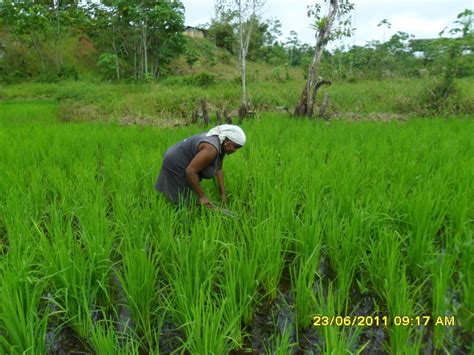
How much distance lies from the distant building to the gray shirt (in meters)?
30.7

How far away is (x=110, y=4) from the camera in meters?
19.7

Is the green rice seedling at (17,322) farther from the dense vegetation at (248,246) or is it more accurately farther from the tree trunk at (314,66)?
the tree trunk at (314,66)

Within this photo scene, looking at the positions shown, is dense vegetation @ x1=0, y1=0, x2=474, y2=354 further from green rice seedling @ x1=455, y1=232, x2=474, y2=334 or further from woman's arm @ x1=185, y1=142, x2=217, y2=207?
woman's arm @ x1=185, y1=142, x2=217, y2=207

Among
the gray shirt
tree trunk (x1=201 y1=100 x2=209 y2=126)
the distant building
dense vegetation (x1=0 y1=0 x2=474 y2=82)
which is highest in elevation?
the distant building

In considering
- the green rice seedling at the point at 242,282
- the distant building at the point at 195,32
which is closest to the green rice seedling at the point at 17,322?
the green rice seedling at the point at 242,282

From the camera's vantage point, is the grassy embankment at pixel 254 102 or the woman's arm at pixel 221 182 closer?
the woman's arm at pixel 221 182

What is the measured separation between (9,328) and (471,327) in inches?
84.5

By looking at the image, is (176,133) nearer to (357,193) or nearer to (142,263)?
(357,193)

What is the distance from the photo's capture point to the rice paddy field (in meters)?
1.60

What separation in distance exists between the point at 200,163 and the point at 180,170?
13.1 inches

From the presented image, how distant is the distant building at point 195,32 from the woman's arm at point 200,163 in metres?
31.0

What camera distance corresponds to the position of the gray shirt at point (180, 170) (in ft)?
9.24

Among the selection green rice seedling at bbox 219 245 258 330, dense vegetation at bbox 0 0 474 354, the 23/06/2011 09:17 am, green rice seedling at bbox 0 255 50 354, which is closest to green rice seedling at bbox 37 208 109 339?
dense vegetation at bbox 0 0 474 354

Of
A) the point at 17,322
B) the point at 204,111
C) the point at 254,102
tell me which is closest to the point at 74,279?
the point at 17,322
